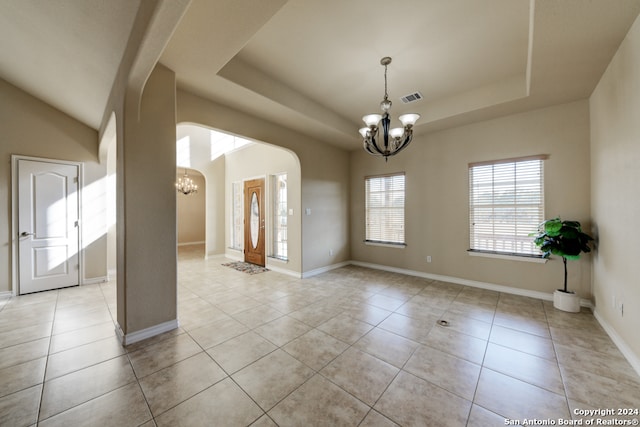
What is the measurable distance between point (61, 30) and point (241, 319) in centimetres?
338

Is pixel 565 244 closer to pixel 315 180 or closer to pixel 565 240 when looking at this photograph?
pixel 565 240

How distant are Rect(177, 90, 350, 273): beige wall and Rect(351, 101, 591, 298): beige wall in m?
0.42

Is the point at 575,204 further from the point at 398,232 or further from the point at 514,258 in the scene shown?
the point at 398,232

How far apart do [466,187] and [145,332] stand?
5.04 m

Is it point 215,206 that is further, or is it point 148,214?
point 215,206

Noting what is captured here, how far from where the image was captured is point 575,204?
332 cm

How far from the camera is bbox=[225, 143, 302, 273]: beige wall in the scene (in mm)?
4906

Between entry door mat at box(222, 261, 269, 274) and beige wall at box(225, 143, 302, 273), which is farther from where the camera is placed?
entry door mat at box(222, 261, 269, 274)

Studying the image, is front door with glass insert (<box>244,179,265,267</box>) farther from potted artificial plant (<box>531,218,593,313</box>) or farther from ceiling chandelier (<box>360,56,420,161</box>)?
potted artificial plant (<box>531,218,593,313</box>)

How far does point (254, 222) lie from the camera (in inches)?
239

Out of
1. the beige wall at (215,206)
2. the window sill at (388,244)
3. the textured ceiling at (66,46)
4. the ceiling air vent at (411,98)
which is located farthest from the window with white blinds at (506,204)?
the beige wall at (215,206)

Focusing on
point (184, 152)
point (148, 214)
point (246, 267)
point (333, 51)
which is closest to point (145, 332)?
point (148, 214)

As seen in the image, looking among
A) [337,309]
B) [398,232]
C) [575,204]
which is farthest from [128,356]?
[575,204]

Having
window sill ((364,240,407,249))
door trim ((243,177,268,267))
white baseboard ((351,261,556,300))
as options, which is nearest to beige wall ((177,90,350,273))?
window sill ((364,240,407,249))
